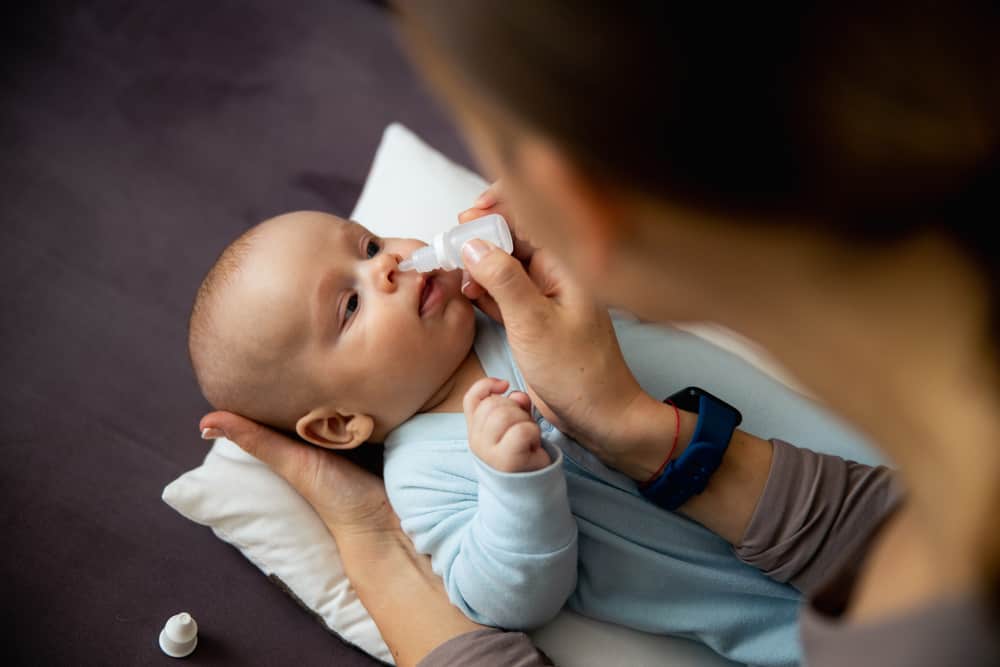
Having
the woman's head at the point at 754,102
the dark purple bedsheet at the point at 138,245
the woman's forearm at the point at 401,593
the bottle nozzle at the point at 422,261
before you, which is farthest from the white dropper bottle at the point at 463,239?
the woman's head at the point at 754,102

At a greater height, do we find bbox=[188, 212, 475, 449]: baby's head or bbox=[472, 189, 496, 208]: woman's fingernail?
bbox=[472, 189, 496, 208]: woman's fingernail

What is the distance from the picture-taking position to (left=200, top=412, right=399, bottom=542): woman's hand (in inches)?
52.6

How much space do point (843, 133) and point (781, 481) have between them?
2.69ft

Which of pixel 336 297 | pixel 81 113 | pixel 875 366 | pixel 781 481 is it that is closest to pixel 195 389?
pixel 336 297

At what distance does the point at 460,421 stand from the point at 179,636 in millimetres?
506

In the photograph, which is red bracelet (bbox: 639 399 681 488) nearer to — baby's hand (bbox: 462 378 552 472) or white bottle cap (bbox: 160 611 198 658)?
baby's hand (bbox: 462 378 552 472)

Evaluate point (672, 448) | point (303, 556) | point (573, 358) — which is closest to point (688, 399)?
point (672, 448)

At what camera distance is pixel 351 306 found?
4.33ft

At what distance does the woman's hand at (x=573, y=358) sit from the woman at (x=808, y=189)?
0.53 meters

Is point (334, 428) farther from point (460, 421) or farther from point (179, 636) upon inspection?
point (179, 636)

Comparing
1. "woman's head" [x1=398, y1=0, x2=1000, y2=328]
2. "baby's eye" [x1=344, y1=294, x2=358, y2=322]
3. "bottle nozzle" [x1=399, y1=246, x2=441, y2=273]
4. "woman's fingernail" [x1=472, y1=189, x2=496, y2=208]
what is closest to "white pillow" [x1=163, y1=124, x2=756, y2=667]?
"baby's eye" [x1=344, y1=294, x2=358, y2=322]

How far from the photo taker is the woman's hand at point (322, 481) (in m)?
1.33

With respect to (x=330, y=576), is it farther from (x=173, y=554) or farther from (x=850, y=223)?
(x=850, y=223)

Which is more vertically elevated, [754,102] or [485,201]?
[754,102]
